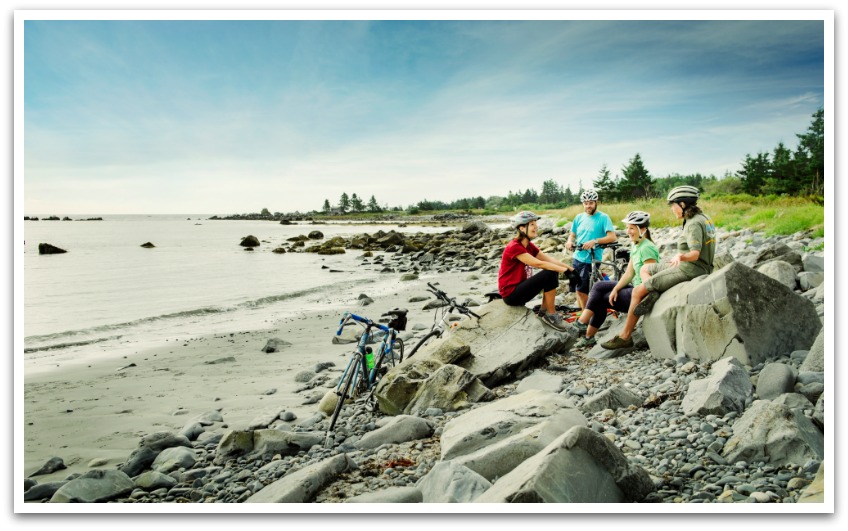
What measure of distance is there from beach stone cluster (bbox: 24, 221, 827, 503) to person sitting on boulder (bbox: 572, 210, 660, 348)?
0.52 metres

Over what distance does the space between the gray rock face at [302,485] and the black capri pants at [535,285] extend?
3.98m

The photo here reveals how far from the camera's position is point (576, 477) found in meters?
3.65

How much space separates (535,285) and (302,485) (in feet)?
14.9

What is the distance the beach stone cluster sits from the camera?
12.9ft

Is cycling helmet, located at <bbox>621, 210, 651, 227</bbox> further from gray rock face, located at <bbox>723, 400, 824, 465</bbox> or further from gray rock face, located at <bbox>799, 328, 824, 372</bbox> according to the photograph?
gray rock face, located at <bbox>723, 400, 824, 465</bbox>

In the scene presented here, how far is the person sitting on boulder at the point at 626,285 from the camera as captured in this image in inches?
297

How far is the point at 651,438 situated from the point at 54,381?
9841 mm

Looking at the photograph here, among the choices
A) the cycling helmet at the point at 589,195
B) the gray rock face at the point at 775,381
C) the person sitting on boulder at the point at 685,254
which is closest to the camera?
the gray rock face at the point at 775,381

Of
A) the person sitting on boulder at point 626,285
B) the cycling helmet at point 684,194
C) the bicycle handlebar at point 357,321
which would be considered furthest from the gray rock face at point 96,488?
the cycling helmet at point 684,194

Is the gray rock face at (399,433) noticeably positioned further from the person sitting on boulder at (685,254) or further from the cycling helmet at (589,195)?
the cycling helmet at (589,195)

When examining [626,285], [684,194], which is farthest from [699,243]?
[626,285]

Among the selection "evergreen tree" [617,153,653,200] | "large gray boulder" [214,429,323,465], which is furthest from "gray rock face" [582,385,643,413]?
"evergreen tree" [617,153,653,200]
